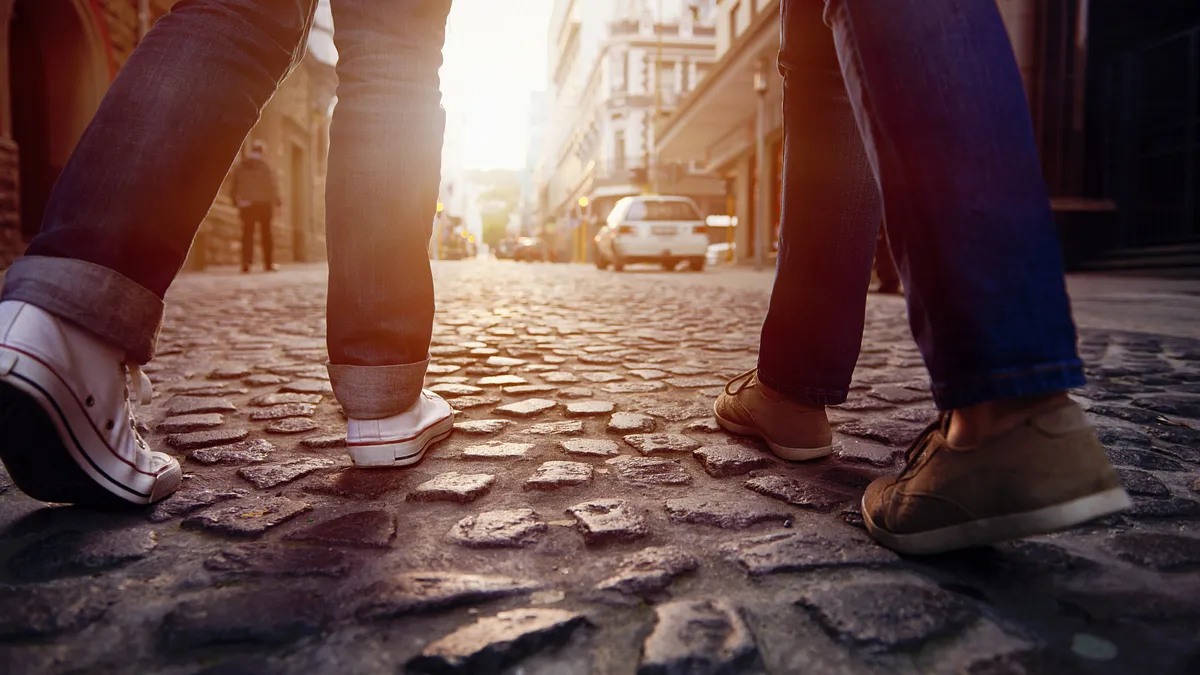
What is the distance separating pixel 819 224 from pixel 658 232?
1477 cm

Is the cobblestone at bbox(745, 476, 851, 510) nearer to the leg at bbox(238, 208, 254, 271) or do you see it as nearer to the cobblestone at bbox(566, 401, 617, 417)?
the cobblestone at bbox(566, 401, 617, 417)

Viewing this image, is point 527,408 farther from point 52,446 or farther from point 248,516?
point 52,446

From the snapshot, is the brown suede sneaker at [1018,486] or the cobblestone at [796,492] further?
the cobblestone at [796,492]

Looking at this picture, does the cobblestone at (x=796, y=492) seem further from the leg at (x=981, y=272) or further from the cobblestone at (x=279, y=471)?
the cobblestone at (x=279, y=471)

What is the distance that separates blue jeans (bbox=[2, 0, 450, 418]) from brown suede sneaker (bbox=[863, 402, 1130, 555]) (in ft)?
3.25

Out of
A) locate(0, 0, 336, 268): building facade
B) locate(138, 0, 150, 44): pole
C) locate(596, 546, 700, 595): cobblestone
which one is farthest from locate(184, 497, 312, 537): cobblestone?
locate(138, 0, 150, 44): pole

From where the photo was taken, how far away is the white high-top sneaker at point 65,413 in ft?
3.36

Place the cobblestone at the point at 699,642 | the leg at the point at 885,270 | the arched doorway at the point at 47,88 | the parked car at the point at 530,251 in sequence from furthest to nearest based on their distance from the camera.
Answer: the parked car at the point at 530,251 < the arched doorway at the point at 47,88 < the leg at the point at 885,270 < the cobblestone at the point at 699,642

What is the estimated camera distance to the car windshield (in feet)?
53.3

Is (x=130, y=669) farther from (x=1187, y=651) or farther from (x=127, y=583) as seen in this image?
(x=1187, y=651)

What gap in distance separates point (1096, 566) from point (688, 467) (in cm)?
74

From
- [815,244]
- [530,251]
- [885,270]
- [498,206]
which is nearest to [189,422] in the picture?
[815,244]

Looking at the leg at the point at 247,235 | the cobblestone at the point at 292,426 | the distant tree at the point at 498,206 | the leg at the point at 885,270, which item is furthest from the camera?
the distant tree at the point at 498,206

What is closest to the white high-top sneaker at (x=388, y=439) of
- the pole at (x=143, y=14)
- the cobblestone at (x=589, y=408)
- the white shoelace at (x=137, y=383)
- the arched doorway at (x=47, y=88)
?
the white shoelace at (x=137, y=383)
